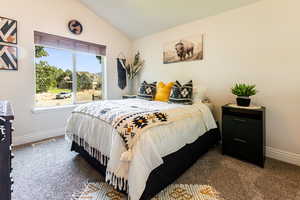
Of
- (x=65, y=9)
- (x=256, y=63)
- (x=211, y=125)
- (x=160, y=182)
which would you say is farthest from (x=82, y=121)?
(x=256, y=63)

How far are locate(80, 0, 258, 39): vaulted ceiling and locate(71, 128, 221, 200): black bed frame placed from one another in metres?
2.11

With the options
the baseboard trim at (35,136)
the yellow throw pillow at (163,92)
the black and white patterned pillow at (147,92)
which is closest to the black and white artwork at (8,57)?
the baseboard trim at (35,136)

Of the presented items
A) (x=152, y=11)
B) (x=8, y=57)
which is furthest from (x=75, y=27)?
(x=152, y=11)

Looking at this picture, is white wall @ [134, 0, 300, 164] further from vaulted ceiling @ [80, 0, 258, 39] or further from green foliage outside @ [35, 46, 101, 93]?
green foliage outside @ [35, 46, 101, 93]

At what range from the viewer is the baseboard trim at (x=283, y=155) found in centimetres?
204

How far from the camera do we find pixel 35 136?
2824 millimetres

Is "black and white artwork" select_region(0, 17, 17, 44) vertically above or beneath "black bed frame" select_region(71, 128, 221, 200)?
above

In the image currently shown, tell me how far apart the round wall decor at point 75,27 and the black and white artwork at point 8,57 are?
1.08 m

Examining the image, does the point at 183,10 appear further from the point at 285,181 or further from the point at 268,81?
the point at 285,181

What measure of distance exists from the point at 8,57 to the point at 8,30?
1.44ft

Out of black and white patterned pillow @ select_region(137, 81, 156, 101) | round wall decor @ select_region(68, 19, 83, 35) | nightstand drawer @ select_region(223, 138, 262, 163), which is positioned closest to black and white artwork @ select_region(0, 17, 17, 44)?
round wall decor @ select_region(68, 19, 83, 35)

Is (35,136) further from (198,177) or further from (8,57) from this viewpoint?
(198,177)

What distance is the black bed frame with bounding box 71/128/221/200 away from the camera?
140 cm

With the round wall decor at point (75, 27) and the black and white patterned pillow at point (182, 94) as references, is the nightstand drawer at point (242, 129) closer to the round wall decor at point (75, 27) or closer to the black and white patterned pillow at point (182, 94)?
the black and white patterned pillow at point (182, 94)
